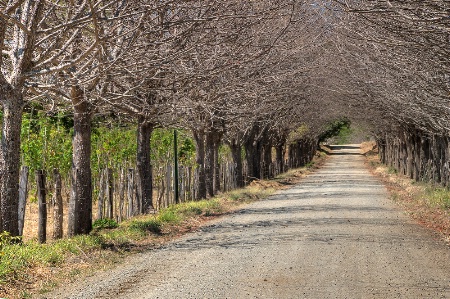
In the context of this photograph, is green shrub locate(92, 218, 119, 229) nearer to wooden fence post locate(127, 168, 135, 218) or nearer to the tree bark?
wooden fence post locate(127, 168, 135, 218)

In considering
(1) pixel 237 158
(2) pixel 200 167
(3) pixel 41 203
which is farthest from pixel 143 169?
(1) pixel 237 158

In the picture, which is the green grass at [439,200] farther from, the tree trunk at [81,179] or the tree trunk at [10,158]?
the tree trunk at [10,158]

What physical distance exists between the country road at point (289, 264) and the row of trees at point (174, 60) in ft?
8.91

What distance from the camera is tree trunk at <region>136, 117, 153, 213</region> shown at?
1909 cm

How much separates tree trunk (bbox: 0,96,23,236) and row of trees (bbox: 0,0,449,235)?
0.06 ft

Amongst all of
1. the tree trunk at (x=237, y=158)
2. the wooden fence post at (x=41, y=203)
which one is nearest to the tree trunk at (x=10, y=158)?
the wooden fence post at (x=41, y=203)

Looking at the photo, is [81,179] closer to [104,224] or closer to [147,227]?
[147,227]

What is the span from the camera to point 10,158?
1094 cm

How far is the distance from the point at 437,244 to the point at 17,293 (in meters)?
7.46

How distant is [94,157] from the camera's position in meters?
27.9

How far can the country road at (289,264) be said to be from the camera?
858cm

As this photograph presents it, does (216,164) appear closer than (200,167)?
No

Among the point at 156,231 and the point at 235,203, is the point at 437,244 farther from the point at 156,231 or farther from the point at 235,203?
the point at 235,203

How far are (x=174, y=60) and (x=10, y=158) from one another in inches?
119
